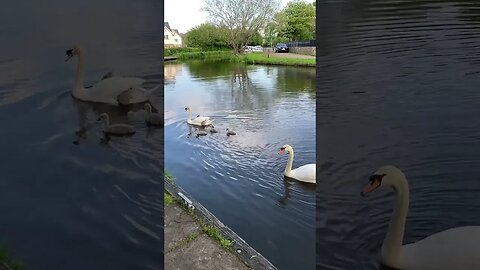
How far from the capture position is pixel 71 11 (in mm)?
1000

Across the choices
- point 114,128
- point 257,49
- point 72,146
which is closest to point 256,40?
point 257,49

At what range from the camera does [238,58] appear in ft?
6.76

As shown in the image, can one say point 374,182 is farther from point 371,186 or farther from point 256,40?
point 256,40

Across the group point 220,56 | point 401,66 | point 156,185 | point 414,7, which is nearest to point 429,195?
point 401,66

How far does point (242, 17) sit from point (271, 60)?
0.77 ft

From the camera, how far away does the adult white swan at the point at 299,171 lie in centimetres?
139

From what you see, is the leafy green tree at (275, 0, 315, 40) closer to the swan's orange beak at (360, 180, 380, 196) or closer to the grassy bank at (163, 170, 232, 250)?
the swan's orange beak at (360, 180, 380, 196)

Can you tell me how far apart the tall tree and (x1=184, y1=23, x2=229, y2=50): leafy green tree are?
0.11 feet

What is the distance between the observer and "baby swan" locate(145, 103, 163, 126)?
43.8 inches

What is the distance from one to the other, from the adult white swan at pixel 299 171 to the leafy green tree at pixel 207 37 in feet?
2.02

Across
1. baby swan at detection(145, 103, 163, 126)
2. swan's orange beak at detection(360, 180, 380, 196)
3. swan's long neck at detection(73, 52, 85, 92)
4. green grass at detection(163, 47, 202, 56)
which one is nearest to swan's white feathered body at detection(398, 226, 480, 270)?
swan's orange beak at detection(360, 180, 380, 196)

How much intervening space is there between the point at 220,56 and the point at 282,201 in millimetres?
833

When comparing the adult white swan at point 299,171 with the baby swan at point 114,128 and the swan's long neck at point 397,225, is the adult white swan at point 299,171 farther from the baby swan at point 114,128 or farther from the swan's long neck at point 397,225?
the baby swan at point 114,128

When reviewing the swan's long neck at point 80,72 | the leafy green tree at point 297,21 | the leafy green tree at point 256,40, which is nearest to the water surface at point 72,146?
the swan's long neck at point 80,72
